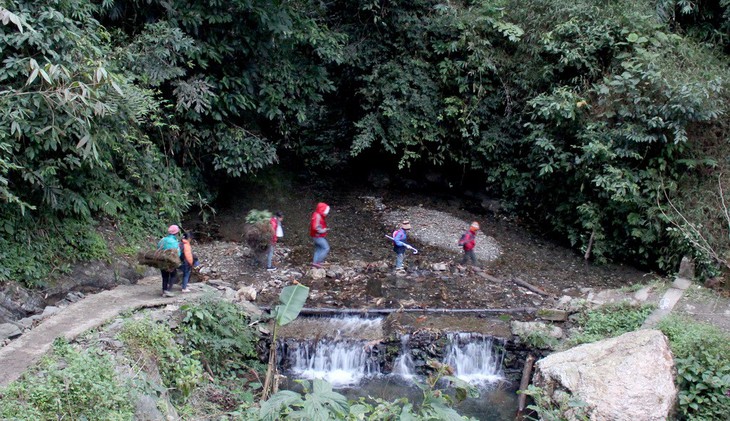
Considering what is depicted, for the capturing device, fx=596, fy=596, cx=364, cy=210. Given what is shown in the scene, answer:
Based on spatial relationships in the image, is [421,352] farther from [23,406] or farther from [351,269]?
[23,406]

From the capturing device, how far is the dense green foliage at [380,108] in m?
10.4

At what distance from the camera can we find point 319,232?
13.4 meters

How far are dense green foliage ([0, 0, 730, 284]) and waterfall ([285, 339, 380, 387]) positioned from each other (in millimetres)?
4533

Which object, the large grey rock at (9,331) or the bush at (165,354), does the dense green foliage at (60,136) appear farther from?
the bush at (165,354)

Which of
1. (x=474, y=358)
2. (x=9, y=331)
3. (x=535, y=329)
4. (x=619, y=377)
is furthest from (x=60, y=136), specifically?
(x=619, y=377)

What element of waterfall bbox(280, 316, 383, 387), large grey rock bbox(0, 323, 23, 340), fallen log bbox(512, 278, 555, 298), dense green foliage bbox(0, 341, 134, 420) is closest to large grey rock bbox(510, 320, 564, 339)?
fallen log bbox(512, 278, 555, 298)

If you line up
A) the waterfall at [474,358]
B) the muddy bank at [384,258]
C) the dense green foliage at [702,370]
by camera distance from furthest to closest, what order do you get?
the muddy bank at [384,258] → the waterfall at [474,358] → the dense green foliage at [702,370]

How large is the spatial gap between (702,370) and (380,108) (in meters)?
10.5

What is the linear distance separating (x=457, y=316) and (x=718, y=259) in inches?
219

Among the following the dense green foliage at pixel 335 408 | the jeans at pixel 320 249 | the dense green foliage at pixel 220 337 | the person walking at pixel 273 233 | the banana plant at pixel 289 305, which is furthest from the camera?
the jeans at pixel 320 249

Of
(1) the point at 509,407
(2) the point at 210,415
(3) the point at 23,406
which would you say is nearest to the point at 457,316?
(1) the point at 509,407

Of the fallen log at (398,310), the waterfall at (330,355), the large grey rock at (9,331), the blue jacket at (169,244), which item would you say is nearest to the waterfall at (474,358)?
the fallen log at (398,310)

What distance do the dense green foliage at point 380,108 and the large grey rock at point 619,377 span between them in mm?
4339

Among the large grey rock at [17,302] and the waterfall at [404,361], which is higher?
the large grey rock at [17,302]
